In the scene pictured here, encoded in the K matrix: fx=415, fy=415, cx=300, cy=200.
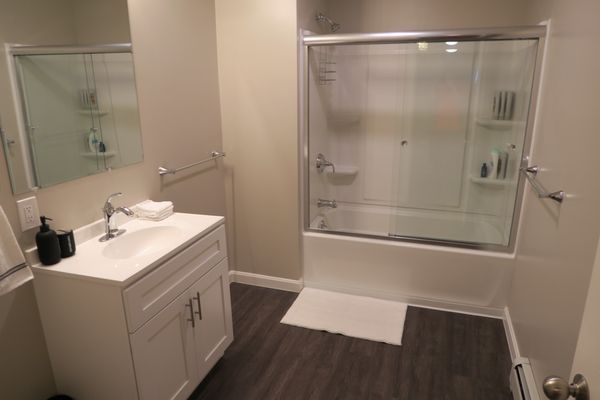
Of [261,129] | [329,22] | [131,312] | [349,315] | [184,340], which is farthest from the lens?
[329,22]

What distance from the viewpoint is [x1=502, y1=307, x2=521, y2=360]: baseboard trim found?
93.5 inches

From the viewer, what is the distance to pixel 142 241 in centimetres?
205

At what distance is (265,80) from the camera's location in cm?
285

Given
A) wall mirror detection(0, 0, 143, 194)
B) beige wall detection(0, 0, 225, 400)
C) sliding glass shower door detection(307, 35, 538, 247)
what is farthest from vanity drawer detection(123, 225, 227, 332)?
sliding glass shower door detection(307, 35, 538, 247)

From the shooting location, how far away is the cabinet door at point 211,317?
202 cm

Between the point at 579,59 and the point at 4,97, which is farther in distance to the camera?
the point at 579,59

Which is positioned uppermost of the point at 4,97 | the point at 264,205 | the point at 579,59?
the point at 579,59

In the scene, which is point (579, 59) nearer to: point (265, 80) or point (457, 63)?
point (457, 63)

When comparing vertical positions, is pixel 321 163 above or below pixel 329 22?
below

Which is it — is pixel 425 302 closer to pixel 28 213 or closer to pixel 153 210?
pixel 153 210

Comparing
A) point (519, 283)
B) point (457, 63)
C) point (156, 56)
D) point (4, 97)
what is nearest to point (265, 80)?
point (156, 56)

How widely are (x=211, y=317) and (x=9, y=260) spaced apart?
99 cm

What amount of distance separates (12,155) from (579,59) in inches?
89.7

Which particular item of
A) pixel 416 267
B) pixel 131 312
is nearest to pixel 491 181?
pixel 416 267
